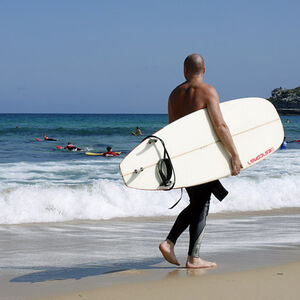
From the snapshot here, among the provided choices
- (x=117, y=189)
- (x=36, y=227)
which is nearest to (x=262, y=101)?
(x=36, y=227)

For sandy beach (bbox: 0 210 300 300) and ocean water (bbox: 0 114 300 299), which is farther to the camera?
ocean water (bbox: 0 114 300 299)

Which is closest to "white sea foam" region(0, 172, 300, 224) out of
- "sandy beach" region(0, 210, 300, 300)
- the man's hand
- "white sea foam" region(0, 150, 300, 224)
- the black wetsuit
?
"white sea foam" region(0, 150, 300, 224)

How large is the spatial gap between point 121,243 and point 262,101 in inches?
69.1

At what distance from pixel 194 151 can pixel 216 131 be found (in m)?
0.27

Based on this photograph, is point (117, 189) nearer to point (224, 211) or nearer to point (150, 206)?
point (150, 206)

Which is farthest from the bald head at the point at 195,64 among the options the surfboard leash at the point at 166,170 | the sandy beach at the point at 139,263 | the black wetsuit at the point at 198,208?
the sandy beach at the point at 139,263

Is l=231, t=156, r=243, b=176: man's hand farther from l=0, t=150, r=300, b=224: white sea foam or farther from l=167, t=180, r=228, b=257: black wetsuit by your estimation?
l=0, t=150, r=300, b=224: white sea foam

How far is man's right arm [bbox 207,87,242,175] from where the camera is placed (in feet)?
11.4

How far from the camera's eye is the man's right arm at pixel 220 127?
3.49 m

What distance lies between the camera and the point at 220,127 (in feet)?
11.7

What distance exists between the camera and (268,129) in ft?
13.6

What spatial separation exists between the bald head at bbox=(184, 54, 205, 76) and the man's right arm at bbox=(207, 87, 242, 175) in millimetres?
154

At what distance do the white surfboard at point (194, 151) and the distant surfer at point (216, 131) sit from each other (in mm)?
71

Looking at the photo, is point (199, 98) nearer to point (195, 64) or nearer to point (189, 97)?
point (189, 97)
